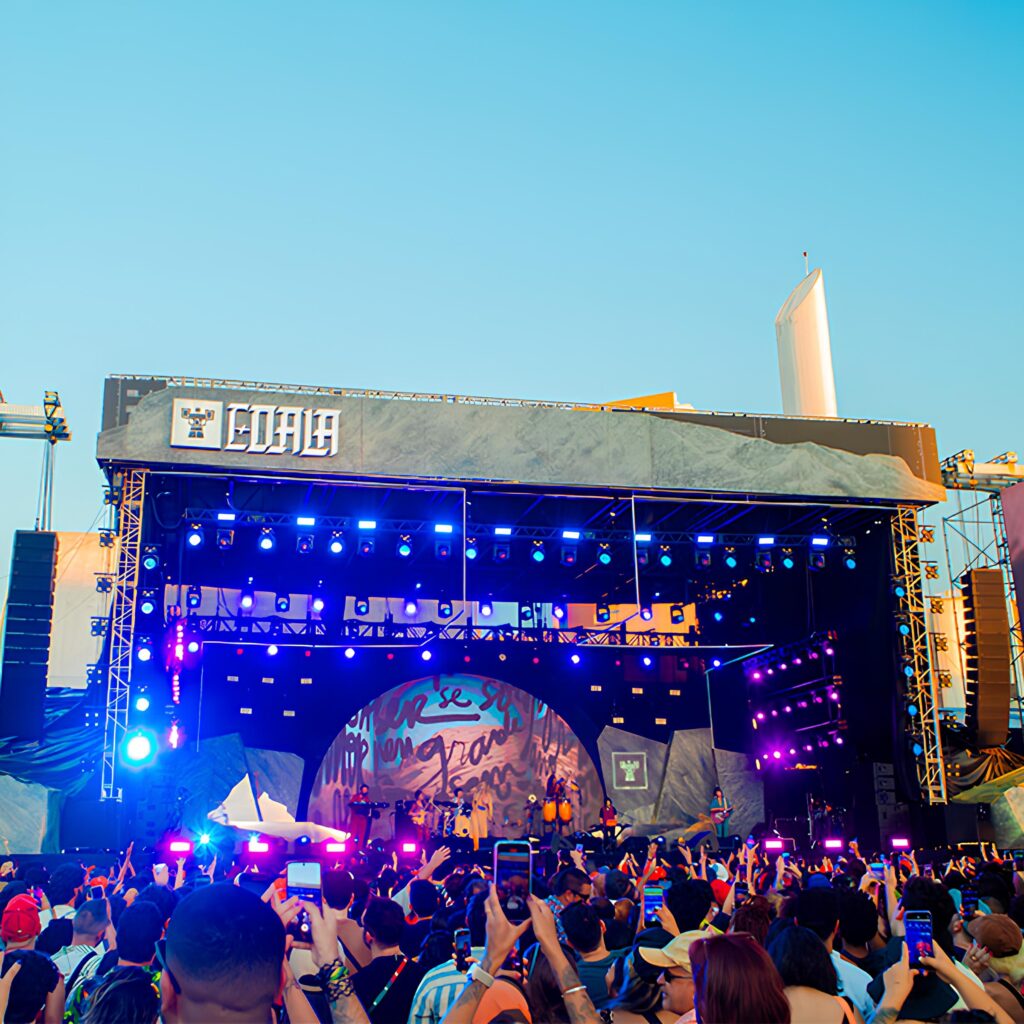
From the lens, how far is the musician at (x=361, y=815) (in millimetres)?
23281

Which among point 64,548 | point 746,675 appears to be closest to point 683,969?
point 746,675

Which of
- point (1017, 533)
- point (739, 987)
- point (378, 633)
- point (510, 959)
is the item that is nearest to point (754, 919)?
point (510, 959)

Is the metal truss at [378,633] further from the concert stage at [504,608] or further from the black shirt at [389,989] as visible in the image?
the black shirt at [389,989]

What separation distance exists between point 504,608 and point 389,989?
2183cm

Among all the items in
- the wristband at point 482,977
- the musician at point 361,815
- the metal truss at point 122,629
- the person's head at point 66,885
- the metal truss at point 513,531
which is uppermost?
the metal truss at point 513,531

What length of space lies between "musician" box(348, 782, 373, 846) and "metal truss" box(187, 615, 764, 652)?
3203 millimetres

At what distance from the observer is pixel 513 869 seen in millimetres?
4082

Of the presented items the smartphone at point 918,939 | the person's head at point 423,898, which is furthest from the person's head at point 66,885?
the smartphone at point 918,939

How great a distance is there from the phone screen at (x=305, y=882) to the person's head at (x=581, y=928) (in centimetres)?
101

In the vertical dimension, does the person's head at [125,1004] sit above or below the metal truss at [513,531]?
below

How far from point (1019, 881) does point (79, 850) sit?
13883 millimetres

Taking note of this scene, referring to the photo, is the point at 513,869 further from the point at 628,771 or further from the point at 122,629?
the point at 628,771

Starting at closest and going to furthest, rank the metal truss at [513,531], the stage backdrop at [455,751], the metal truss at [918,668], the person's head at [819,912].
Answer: the person's head at [819,912]
the metal truss at [918,668]
the metal truss at [513,531]
the stage backdrop at [455,751]

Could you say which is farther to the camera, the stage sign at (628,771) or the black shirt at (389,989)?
the stage sign at (628,771)
